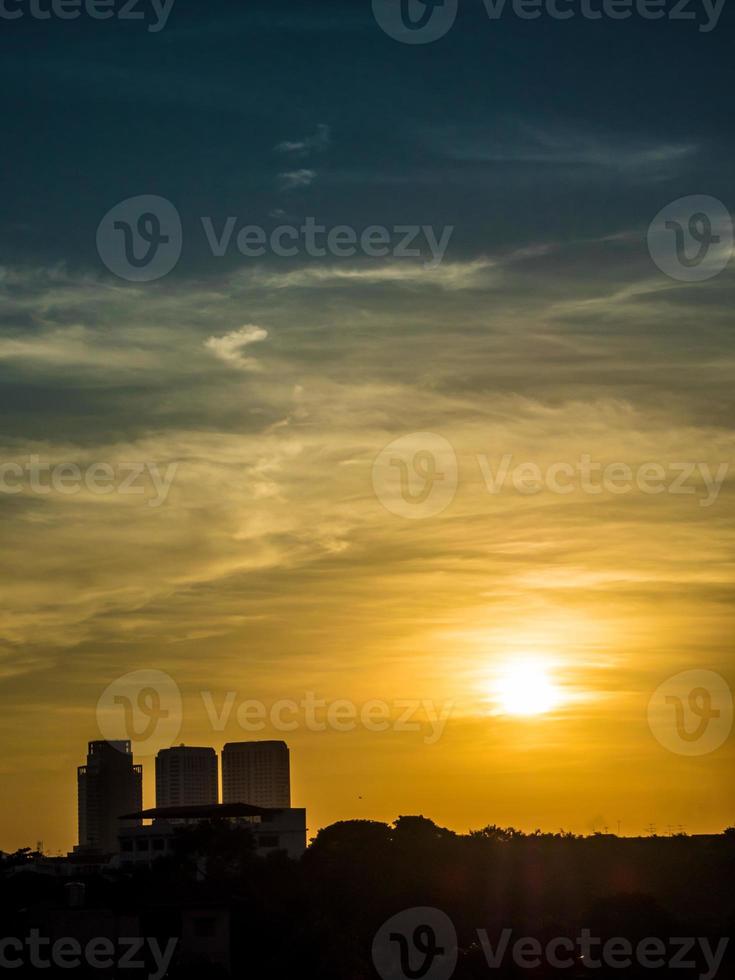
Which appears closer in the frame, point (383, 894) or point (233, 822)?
point (383, 894)

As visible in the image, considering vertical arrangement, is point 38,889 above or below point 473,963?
above

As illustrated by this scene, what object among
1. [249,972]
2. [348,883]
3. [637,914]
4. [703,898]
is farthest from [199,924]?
[703,898]

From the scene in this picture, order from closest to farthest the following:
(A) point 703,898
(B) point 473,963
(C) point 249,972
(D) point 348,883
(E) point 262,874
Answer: (C) point 249,972
(B) point 473,963
(E) point 262,874
(D) point 348,883
(A) point 703,898

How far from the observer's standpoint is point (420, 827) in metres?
143

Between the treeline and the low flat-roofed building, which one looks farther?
the low flat-roofed building

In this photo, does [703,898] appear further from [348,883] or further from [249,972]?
[249,972]

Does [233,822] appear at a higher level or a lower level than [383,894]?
higher

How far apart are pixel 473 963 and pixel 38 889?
80.4 ft

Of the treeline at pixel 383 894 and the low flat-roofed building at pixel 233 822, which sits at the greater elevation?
the low flat-roofed building at pixel 233 822

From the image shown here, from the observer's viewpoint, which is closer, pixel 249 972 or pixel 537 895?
pixel 249 972

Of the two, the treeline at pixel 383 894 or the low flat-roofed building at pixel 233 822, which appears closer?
the treeline at pixel 383 894

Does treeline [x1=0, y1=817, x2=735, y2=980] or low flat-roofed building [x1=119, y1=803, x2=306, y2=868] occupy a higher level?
low flat-roofed building [x1=119, y1=803, x2=306, y2=868]

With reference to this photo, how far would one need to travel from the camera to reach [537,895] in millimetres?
113875

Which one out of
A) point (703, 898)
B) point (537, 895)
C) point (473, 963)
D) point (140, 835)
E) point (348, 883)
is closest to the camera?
point (473, 963)
